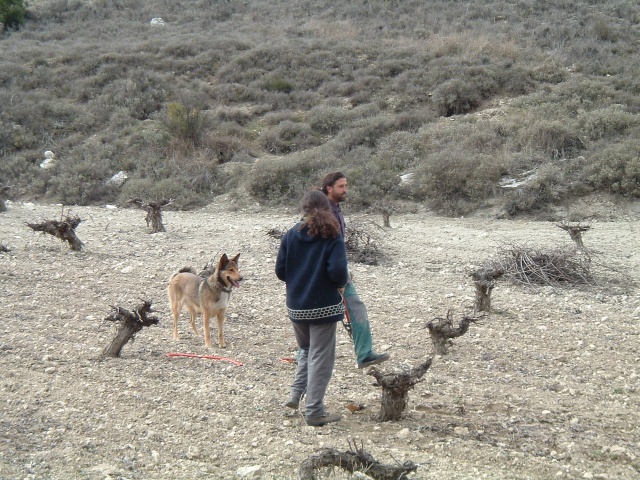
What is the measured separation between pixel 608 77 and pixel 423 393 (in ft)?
65.5

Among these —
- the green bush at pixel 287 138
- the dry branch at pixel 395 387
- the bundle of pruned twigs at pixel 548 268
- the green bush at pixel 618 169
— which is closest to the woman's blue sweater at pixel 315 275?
the dry branch at pixel 395 387

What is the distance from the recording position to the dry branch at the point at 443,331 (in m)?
6.02

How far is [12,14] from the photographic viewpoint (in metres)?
38.3

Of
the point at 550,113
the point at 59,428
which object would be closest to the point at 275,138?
the point at 550,113

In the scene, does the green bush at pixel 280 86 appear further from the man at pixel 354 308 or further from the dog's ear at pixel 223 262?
the man at pixel 354 308

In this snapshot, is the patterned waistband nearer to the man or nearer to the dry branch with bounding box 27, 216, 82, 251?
the man

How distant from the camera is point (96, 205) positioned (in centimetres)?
1875

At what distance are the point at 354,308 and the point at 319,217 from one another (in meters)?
1.03

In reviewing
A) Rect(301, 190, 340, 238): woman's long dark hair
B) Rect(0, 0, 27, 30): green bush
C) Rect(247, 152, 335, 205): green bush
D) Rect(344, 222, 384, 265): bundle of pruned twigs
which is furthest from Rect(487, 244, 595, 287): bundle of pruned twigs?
Rect(0, 0, 27, 30): green bush

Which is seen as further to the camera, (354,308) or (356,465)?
(354,308)

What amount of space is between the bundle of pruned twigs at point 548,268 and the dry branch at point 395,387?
4499 mm

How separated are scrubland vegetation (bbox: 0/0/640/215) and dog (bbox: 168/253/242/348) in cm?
949

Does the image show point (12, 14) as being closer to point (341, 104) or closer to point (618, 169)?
point (341, 104)

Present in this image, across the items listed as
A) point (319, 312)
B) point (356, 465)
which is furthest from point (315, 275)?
point (356, 465)
